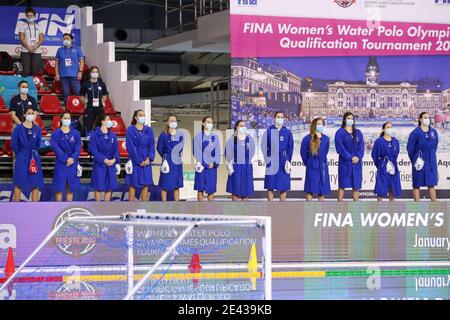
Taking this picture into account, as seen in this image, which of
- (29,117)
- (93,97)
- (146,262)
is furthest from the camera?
(93,97)

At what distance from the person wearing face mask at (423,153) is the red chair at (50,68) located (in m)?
7.02

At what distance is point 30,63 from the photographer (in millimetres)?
18828

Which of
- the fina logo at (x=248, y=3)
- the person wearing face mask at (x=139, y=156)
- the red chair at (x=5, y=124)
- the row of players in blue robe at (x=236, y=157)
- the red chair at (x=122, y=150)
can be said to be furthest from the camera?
the red chair at (x=122, y=150)

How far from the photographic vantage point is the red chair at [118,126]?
17.8m

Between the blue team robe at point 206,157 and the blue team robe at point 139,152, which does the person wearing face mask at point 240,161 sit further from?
the blue team robe at point 139,152

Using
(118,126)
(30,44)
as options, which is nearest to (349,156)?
(118,126)

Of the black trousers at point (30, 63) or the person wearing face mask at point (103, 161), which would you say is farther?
the black trousers at point (30, 63)

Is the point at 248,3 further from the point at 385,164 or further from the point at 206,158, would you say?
the point at 385,164

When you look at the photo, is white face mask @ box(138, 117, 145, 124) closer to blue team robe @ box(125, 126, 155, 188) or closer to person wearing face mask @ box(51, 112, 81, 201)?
blue team robe @ box(125, 126, 155, 188)

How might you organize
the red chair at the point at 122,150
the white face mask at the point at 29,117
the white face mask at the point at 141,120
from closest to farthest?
the white face mask at the point at 29,117 < the white face mask at the point at 141,120 < the red chair at the point at 122,150

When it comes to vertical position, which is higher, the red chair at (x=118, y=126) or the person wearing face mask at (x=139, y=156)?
the red chair at (x=118, y=126)

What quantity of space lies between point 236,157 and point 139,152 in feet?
4.99

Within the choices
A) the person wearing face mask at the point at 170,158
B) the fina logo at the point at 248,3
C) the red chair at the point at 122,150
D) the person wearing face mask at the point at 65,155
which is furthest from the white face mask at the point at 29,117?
the fina logo at the point at 248,3
